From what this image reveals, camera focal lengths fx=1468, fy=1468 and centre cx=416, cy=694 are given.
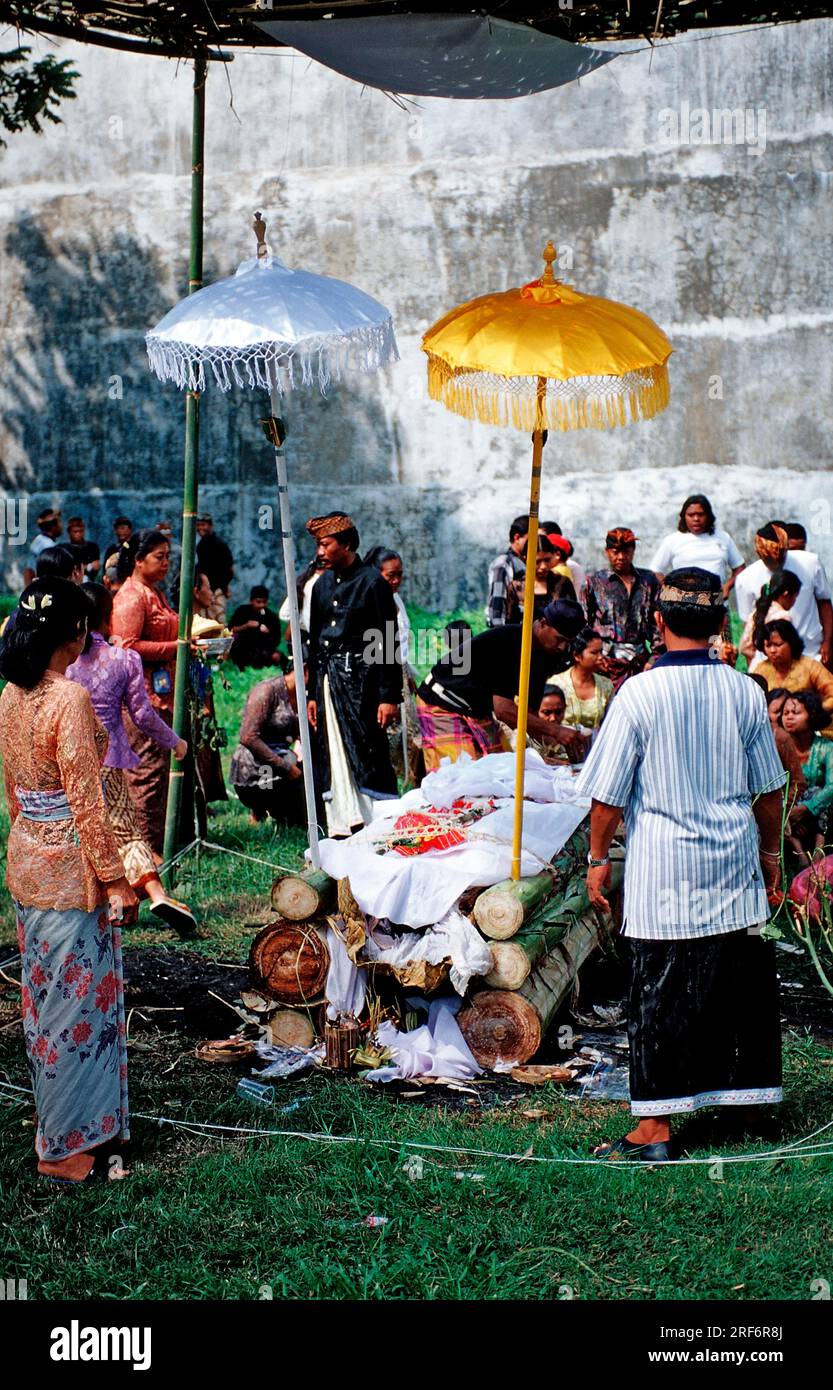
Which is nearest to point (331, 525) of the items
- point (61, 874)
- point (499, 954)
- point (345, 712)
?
point (345, 712)

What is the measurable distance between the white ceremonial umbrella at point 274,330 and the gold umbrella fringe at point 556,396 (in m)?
0.34

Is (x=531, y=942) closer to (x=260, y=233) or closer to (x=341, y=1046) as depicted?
(x=341, y=1046)

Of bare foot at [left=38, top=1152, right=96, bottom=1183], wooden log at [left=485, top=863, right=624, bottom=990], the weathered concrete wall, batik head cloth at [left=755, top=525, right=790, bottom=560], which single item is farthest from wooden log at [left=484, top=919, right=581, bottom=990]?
the weathered concrete wall

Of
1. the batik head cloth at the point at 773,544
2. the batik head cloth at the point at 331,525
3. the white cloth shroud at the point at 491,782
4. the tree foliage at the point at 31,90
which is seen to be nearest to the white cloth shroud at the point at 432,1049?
the white cloth shroud at the point at 491,782

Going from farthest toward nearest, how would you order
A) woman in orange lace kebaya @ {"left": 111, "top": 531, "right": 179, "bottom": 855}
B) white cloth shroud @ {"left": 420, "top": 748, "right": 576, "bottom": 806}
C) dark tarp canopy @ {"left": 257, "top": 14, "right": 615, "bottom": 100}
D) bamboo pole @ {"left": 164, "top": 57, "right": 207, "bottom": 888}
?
Result: woman in orange lace kebaya @ {"left": 111, "top": 531, "right": 179, "bottom": 855} → bamboo pole @ {"left": 164, "top": 57, "right": 207, "bottom": 888} → white cloth shroud @ {"left": 420, "top": 748, "right": 576, "bottom": 806} → dark tarp canopy @ {"left": 257, "top": 14, "right": 615, "bottom": 100}

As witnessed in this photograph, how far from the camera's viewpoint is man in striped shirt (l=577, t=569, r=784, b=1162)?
194 inches

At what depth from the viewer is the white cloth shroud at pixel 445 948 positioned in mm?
5738

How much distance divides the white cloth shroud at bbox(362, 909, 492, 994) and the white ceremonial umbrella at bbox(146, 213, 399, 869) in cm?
50

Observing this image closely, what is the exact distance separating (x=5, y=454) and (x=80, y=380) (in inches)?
56.5

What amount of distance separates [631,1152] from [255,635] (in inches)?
379

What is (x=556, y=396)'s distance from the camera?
612 centimetres

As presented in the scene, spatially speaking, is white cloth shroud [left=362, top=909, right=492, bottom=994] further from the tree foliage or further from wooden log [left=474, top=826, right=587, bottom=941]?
the tree foliage

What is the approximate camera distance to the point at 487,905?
229 inches
